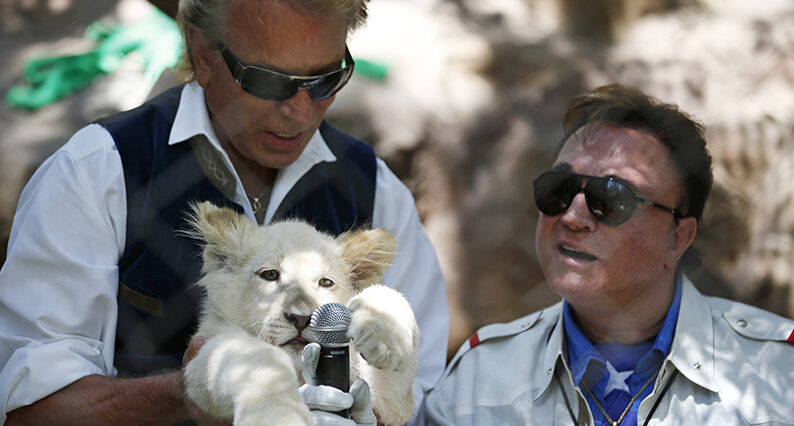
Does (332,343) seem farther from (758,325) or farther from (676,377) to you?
(758,325)

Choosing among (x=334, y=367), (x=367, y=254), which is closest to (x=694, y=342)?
(x=367, y=254)

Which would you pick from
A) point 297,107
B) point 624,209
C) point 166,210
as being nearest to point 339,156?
point 297,107

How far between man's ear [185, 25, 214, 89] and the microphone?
1.08 meters

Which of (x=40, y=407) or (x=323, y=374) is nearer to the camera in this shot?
(x=323, y=374)

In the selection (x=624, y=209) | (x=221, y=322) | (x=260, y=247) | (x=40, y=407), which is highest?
(x=624, y=209)

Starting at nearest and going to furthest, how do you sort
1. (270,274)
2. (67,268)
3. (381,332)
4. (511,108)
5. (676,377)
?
(381,332), (270,274), (67,268), (676,377), (511,108)

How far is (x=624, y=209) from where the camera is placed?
2.82m

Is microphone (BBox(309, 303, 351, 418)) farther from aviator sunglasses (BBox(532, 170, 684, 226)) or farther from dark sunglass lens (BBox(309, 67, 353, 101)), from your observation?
aviator sunglasses (BBox(532, 170, 684, 226))

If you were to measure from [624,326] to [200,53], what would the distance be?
165cm

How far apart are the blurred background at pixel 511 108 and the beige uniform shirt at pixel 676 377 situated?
4.96ft

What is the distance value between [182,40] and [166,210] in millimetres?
604

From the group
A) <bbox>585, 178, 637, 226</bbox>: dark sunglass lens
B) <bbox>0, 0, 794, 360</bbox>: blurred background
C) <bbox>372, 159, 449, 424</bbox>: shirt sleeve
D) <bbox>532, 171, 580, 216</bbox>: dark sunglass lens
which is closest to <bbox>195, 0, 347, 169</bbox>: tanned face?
<bbox>372, 159, 449, 424</bbox>: shirt sleeve

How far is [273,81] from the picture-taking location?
2295 mm

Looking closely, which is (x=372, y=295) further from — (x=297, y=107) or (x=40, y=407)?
(x=40, y=407)
